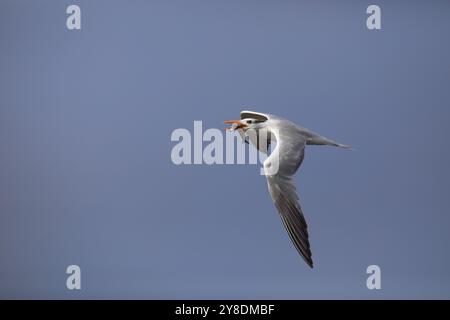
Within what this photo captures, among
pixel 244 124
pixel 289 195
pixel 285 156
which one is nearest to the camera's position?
pixel 289 195

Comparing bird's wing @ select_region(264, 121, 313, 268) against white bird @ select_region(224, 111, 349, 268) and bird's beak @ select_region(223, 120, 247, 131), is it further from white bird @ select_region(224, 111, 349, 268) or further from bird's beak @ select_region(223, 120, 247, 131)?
bird's beak @ select_region(223, 120, 247, 131)

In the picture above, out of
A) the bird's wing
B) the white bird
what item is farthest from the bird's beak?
the bird's wing

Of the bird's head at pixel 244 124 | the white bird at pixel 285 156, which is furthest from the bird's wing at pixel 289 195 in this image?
the bird's head at pixel 244 124

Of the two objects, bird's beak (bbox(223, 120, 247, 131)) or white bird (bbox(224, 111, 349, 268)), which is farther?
bird's beak (bbox(223, 120, 247, 131))

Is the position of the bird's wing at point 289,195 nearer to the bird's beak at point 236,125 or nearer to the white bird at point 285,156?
the white bird at point 285,156

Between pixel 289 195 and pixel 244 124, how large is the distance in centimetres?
95

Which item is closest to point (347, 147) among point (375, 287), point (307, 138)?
point (307, 138)

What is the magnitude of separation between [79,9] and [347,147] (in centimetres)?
239

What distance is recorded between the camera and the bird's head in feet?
14.8

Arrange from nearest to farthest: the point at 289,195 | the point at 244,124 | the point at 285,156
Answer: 1. the point at 289,195
2. the point at 285,156
3. the point at 244,124

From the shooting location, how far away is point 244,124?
4.54m

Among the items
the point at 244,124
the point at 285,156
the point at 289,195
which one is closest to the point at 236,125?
the point at 244,124

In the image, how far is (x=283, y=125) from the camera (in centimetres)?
431

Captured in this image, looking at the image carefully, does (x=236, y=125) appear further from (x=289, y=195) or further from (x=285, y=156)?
(x=289, y=195)
